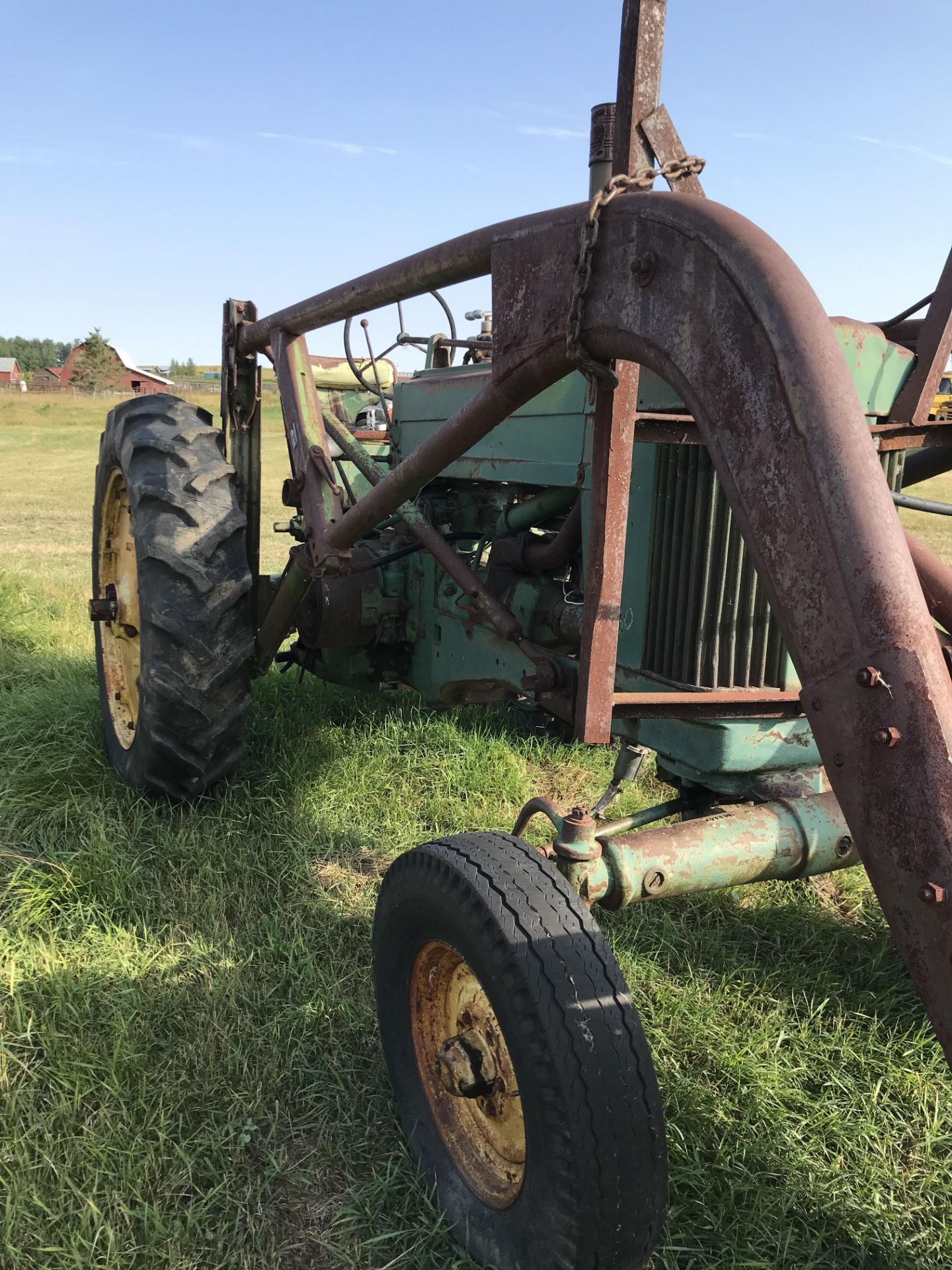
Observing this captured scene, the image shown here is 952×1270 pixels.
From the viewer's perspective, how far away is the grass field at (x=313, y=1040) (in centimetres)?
165

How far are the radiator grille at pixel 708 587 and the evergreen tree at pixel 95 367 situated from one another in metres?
45.6

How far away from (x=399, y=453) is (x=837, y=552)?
2801 mm

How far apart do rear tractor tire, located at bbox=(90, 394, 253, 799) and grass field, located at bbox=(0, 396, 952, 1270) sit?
22 cm

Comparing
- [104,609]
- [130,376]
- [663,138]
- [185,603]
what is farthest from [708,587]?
[130,376]

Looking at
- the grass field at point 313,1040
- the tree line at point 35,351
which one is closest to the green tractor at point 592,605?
the grass field at point 313,1040

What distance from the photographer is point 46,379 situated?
6250 cm

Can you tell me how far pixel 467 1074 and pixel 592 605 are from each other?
→ 81 centimetres

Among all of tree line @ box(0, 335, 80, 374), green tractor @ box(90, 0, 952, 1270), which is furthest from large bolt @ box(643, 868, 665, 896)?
tree line @ box(0, 335, 80, 374)

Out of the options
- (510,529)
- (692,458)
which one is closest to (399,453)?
(510,529)

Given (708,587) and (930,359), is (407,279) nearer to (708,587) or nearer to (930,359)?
(708,587)

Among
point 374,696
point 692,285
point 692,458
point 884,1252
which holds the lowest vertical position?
point 884,1252

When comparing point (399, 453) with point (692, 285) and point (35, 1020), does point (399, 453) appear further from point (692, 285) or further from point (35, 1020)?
point (692, 285)

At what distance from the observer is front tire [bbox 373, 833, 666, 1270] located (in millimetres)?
1363

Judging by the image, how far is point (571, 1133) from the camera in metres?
1.35
